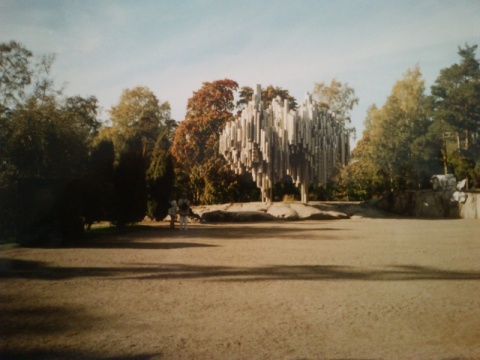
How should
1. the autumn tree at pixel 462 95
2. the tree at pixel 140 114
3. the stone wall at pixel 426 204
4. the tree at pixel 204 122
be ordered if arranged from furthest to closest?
the tree at pixel 140 114 → the tree at pixel 204 122 → the stone wall at pixel 426 204 → the autumn tree at pixel 462 95

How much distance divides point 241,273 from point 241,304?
6.46 feet

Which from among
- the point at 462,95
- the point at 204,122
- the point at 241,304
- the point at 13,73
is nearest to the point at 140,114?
the point at 204,122

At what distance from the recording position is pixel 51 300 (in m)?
5.18

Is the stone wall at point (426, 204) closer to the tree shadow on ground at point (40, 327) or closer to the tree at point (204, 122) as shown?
the tree at point (204, 122)

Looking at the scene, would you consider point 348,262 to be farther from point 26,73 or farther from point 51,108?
point 26,73

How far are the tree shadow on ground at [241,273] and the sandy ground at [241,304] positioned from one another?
2 centimetres

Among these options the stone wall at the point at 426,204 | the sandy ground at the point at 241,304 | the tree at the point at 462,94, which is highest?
the tree at the point at 462,94

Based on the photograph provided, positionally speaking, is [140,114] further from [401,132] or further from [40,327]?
[40,327]

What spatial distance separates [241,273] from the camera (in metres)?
6.93

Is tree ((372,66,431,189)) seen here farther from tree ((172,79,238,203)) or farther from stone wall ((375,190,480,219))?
tree ((172,79,238,203))

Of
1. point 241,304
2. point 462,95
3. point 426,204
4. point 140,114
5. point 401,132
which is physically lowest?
point 241,304

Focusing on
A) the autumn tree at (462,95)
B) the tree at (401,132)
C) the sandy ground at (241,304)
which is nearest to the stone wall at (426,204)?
the tree at (401,132)

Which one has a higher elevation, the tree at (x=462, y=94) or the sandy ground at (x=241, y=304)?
the tree at (x=462, y=94)

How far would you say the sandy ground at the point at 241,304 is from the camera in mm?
3547
